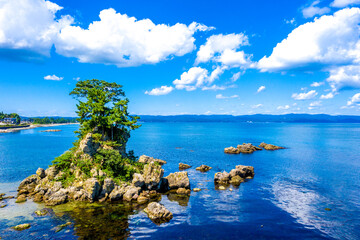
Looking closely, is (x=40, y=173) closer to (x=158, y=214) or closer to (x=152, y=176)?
(x=152, y=176)

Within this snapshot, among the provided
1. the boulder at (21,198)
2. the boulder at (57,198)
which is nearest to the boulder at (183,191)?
the boulder at (57,198)

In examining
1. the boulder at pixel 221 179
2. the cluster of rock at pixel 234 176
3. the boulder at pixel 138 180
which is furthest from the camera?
the cluster of rock at pixel 234 176

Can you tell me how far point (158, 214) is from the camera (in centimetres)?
3638

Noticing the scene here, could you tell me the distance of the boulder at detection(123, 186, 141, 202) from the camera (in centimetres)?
4347

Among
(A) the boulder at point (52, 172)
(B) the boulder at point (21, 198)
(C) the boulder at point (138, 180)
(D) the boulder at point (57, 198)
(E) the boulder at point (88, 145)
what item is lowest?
(B) the boulder at point (21, 198)

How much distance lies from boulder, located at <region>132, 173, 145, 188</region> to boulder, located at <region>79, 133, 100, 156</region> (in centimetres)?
1111

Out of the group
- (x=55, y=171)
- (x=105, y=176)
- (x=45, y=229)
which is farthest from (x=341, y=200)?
(x=55, y=171)

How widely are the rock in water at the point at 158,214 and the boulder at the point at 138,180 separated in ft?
29.5

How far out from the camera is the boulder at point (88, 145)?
4694 centimetres

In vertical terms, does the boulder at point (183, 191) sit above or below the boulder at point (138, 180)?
below

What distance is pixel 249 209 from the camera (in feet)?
134

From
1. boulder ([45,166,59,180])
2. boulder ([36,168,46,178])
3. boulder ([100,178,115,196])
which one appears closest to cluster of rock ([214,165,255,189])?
boulder ([100,178,115,196])

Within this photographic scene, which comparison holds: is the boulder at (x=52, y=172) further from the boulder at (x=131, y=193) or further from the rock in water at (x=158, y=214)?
the rock in water at (x=158, y=214)

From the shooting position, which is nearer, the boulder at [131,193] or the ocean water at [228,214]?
the ocean water at [228,214]
